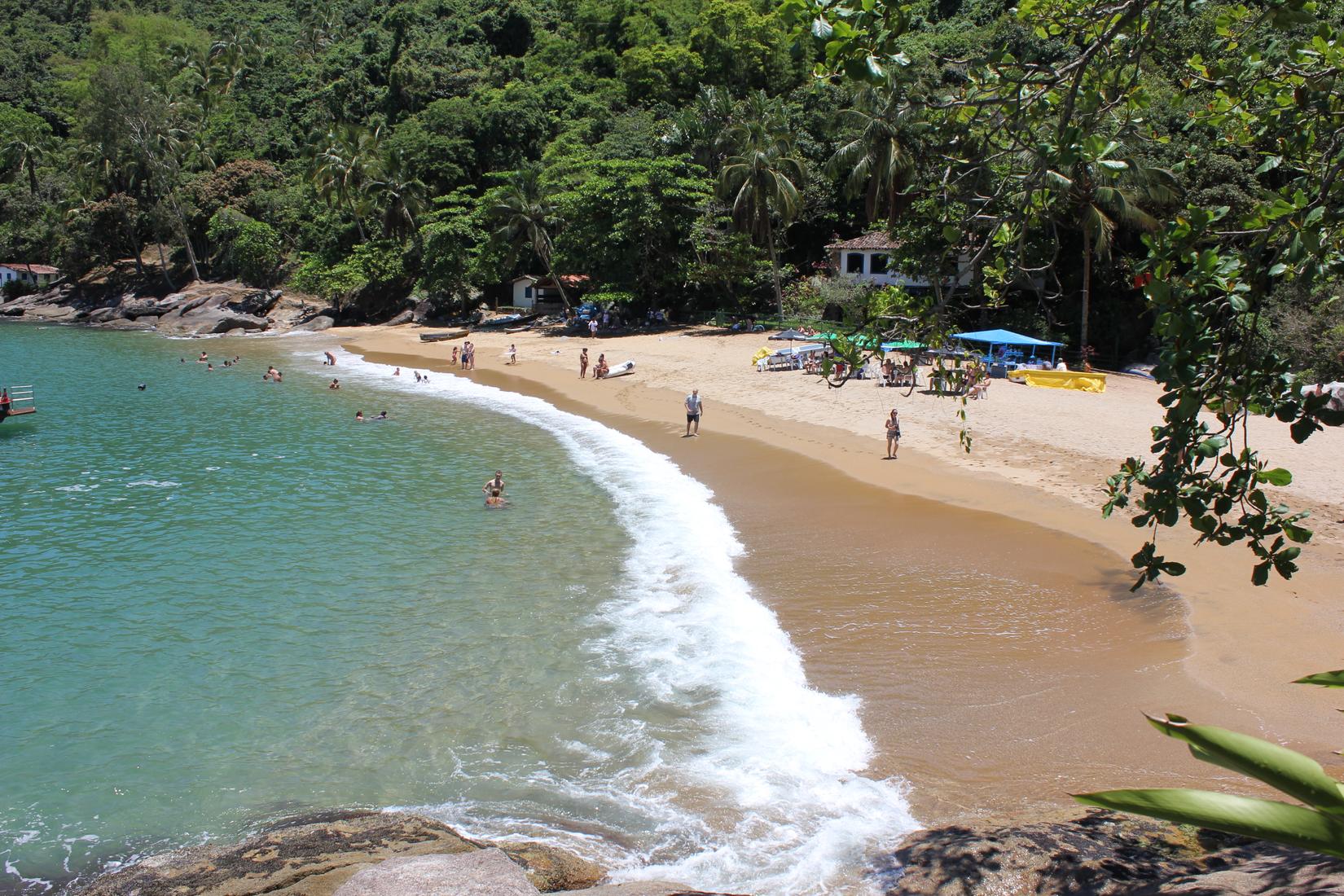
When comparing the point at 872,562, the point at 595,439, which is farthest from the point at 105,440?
the point at 872,562

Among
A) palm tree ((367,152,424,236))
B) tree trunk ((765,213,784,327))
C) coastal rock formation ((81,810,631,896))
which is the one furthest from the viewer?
palm tree ((367,152,424,236))

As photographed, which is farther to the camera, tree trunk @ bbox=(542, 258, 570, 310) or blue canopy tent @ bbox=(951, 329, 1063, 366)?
tree trunk @ bbox=(542, 258, 570, 310)

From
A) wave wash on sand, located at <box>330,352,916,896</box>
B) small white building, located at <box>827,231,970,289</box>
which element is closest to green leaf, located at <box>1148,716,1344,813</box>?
wave wash on sand, located at <box>330,352,916,896</box>

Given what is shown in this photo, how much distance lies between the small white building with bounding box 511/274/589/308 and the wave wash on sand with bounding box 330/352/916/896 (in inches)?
1460

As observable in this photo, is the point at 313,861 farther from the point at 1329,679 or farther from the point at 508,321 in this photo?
the point at 508,321

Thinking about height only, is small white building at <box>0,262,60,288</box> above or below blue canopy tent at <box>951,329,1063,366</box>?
above

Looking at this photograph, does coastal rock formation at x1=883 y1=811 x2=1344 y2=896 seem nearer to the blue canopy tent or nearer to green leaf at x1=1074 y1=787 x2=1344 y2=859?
green leaf at x1=1074 y1=787 x2=1344 y2=859

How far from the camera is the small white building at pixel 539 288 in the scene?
4981 cm

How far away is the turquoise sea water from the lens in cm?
811

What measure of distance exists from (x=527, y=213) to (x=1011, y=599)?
3776 cm

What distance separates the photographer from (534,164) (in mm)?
54719

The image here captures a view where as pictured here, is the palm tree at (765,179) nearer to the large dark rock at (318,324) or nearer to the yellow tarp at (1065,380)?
the yellow tarp at (1065,380)

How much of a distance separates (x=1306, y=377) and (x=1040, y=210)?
90.8 inches

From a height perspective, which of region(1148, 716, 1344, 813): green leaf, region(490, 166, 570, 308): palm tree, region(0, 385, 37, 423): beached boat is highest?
region(490, 166, 570, 308): palm tree
